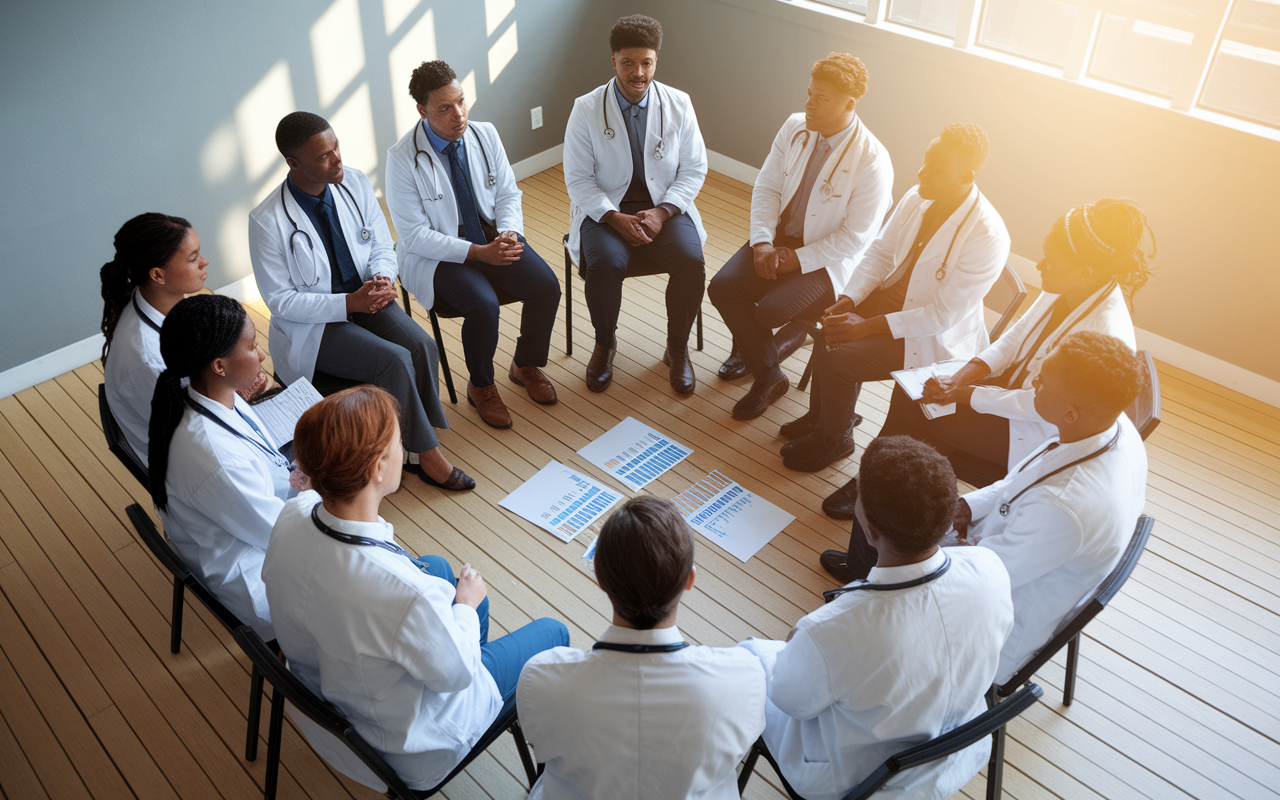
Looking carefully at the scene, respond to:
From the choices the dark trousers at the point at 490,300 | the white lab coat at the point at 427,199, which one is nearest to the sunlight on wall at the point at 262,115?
the white lab coat at the point at 427,199

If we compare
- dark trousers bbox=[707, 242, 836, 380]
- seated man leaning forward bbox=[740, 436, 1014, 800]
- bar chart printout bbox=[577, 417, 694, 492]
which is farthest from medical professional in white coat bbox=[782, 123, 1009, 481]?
seated man leaning forward bbox=[740, 436, 1014, 800]

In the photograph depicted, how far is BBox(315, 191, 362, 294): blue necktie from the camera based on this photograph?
10.4 ft

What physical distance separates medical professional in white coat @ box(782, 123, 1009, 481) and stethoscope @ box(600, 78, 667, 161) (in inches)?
43.4

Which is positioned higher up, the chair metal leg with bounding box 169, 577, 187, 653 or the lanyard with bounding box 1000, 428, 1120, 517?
the lanyard with bounding box 1000, 428, 1120, 517

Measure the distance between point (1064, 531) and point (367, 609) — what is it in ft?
5.28

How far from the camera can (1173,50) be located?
3.87 meters

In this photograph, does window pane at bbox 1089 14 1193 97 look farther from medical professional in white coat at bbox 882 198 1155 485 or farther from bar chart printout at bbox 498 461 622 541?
bar chart printout at bbox 498 461 622 541

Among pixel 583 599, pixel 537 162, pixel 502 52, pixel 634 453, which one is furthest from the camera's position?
pixel 537 162

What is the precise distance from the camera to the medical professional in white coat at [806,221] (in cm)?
343

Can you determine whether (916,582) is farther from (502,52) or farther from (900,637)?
(502,52)

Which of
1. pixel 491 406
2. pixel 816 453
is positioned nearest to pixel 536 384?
pixel 491 406

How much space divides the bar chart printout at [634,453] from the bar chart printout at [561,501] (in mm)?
110

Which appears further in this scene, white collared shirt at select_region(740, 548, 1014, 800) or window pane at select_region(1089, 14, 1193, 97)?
window pane at select_region(1089, 14, 1193, 97)

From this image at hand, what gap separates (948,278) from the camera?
3.06 meters
